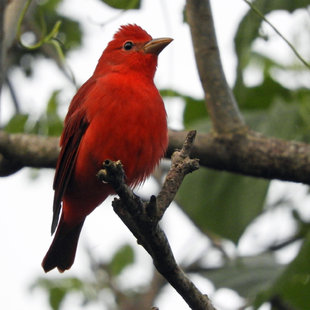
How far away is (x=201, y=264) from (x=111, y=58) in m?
2.87

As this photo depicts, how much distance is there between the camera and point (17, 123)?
5.50 m

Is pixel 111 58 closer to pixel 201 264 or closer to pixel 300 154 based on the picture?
pixel 300 154

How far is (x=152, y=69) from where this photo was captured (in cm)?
482

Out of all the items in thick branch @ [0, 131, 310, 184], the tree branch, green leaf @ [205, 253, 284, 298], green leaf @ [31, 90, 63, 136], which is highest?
green leaf @ [31, 90, 63, 136]

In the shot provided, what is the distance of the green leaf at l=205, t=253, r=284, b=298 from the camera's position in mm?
4837

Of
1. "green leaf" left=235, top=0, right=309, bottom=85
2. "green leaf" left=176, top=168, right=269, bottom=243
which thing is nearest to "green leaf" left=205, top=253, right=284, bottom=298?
"green leaf" left=176, top=168, right=269, bottom=243

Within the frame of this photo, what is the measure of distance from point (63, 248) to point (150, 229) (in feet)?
5.91

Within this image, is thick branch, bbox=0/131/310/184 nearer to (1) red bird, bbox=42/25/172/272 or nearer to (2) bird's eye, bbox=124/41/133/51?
(1) red bird, bbox=42/25/172/272

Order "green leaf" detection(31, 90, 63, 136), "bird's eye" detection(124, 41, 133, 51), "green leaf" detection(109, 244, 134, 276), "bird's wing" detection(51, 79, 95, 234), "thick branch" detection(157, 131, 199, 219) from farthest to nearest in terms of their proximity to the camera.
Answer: "green leaf" detection(109, 244, 134, 276) < "green leaf" detection(31, 90, 63, 136) < "bird's eye" detection(124, 41, 133, 51) < "bird's wing" detection(51, 79, 95, 234) < "thick branch" detection(157, 131, 199, 219)

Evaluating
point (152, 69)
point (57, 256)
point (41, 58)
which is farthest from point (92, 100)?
point (41, 58)

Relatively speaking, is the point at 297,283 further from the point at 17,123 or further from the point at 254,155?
the point at 17,123

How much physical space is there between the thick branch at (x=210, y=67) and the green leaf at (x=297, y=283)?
1.11 meters

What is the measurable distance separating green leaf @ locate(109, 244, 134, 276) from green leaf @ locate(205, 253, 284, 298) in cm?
278

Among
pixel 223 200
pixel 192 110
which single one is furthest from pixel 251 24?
pixel 223 200
